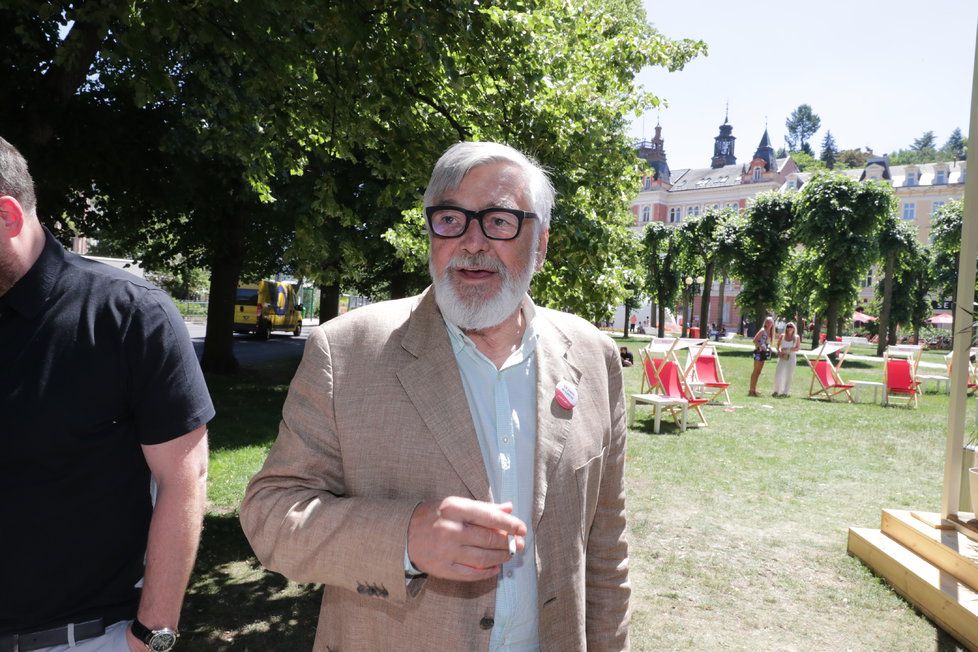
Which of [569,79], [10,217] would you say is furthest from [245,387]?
[10,217]

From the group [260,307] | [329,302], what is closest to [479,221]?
[329,302]

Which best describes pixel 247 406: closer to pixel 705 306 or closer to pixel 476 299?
pixel 476 299

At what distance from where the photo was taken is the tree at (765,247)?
35.1 m

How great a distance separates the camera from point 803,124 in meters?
112

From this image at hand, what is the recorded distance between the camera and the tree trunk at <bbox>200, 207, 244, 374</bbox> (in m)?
14.9

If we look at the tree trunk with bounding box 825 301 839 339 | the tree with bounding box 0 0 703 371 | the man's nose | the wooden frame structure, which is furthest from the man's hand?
the tree trunk with bounding box 825 301 839 339

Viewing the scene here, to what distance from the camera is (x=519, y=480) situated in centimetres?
178

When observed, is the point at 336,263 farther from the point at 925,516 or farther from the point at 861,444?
the point at 925,516

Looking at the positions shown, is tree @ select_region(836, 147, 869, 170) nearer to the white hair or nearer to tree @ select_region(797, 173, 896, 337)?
tree @ select_region(797, 173, 896, 337)

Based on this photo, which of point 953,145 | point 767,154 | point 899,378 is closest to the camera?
point 899,378

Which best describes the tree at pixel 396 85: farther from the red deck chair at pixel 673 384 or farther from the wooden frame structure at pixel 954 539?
the red deck chair at pixel 673 384

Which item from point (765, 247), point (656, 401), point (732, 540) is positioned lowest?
point (732, 540)

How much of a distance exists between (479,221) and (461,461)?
64 centimetres

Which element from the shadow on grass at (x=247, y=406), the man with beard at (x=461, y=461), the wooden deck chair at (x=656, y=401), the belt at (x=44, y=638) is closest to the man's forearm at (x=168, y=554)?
the belt at (x=44, y=638)
